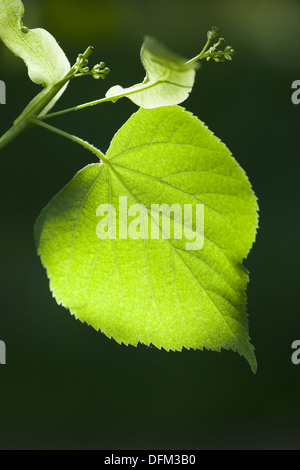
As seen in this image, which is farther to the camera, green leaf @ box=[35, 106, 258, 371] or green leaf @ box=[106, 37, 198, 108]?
green leaf @ box=[35, 106, 258, 371]

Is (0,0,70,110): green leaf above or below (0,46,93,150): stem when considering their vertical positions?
above

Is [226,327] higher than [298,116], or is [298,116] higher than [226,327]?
[298,116]

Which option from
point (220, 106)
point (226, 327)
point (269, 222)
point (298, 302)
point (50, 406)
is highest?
point (220, 106)

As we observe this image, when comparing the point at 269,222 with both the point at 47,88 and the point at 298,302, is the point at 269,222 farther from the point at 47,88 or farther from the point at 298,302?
the point at 47,88

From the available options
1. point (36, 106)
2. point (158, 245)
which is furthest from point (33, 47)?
point (158, 245)

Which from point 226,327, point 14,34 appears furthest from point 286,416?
point 14,34
